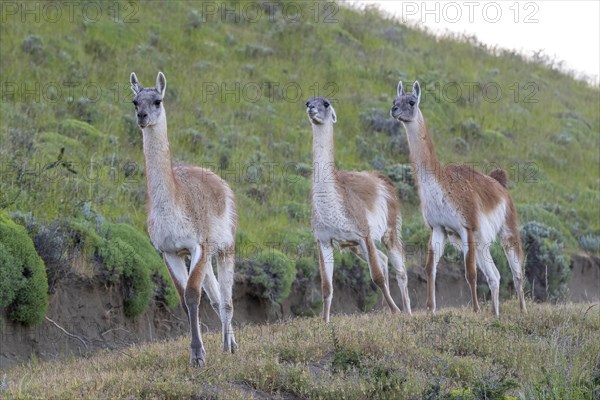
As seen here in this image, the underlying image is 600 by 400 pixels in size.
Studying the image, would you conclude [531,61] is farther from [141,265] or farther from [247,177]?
[141,265]

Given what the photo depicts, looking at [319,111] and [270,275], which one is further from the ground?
[319,111]

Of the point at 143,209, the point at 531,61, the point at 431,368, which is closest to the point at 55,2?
the point at 143,209

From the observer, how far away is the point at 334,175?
488 inches

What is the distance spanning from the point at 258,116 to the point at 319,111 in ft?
26.1

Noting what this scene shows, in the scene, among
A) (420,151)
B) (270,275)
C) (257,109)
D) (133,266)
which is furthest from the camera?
(257,109)

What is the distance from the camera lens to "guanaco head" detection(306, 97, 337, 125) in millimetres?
12391

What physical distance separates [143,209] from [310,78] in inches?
359

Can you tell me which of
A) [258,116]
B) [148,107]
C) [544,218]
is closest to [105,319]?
[148,107]

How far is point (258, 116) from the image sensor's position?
20297 millimetres

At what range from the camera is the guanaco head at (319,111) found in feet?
40.7

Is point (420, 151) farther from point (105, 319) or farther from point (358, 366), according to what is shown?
point (105, 319)

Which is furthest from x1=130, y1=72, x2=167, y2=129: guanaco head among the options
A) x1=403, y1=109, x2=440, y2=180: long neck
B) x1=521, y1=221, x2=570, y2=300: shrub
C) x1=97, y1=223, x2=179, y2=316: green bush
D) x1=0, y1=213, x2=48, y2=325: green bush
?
x1=521, y1=221, x2=570, y2=300: shrub

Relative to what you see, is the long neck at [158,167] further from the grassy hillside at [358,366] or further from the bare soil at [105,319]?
the bare soil at [105,319]

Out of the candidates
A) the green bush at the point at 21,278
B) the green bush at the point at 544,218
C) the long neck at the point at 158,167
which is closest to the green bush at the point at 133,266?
the green bush at the point at 21,278
